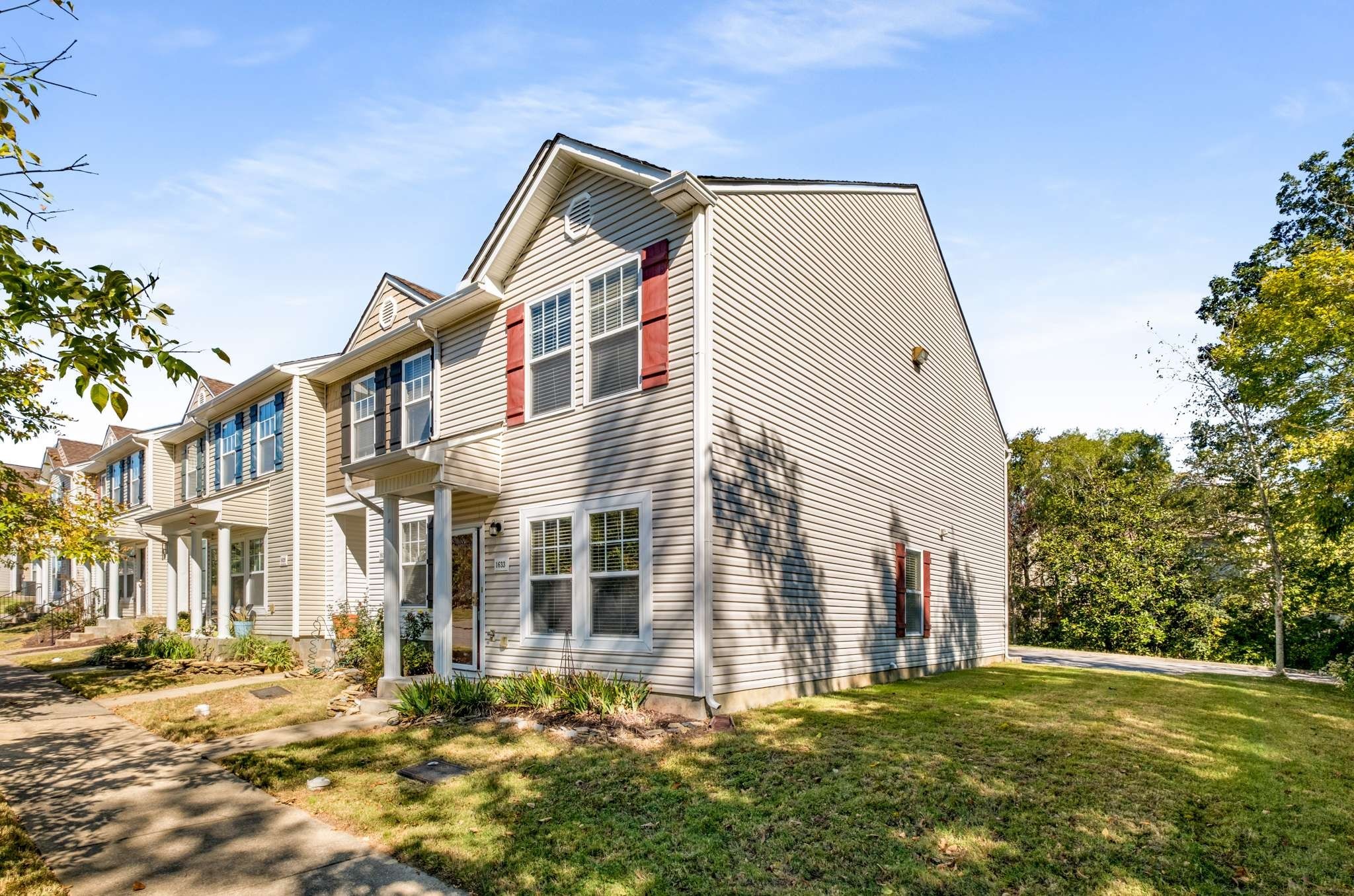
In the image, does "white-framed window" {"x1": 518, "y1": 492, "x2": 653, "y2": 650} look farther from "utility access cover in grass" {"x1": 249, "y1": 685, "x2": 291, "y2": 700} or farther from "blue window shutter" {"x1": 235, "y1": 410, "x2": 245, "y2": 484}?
"blue window shutter" {"x1": 235, "y1": 410, "x2": 245, "y2": 484}

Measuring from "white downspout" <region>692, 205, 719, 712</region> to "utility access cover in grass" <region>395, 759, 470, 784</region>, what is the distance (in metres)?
2.73

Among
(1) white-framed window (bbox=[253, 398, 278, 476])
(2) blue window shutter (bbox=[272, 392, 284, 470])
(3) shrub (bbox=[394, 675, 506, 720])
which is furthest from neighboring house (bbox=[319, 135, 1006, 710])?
(1) white-framed window (bbox=[253, 398, 278, 476])

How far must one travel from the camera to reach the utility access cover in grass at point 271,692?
458 inches

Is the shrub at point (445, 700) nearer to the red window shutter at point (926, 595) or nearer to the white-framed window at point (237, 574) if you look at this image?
the red window shutter at point (926, 595)

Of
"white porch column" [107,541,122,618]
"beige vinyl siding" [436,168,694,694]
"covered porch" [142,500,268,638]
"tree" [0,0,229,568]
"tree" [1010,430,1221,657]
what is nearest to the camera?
"tree" [0,0,229,568]

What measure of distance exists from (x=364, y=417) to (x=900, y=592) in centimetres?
1088

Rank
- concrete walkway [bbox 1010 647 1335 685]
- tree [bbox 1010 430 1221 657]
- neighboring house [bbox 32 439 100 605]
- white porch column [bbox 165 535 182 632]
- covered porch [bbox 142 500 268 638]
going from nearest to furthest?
1. concrete walkway [bbox 1010 647 1335 685]
2. covered porch [bbox 142 500 268 638]
3. white porch column [bbox 165 535 182 632]
4. tree [bbox 1010 430 1221 657]
5. neighboring house [bbox 32 439 100 605]

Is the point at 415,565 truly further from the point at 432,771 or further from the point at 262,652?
the point at 432,771

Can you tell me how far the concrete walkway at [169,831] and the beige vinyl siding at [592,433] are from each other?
405 cm

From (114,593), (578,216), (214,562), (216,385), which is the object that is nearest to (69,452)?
(114,593)

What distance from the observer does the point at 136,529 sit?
24125mm

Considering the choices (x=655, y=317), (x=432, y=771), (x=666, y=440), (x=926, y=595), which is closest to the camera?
(x=432, y=771)

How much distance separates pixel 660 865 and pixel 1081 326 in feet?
61.0

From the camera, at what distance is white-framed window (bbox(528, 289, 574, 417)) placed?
34.9 feet
